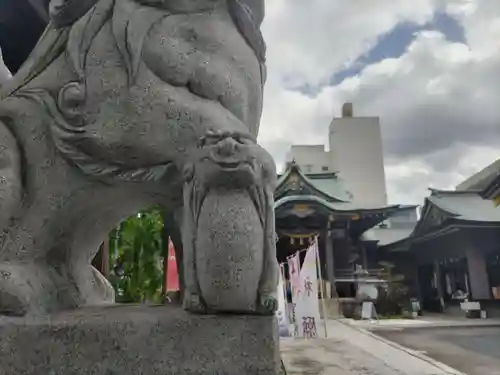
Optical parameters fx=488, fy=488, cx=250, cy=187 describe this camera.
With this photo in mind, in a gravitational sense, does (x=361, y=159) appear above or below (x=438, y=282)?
above

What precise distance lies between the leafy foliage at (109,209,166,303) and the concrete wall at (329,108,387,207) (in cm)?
2057

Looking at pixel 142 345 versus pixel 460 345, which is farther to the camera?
pixel 460 345

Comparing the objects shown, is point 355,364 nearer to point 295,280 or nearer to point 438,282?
point 295,280

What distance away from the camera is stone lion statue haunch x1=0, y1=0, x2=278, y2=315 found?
972 millimetres

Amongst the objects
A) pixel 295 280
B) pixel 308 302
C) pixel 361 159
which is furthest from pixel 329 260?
pixel 361 159

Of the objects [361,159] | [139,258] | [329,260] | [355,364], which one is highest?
[361,159]

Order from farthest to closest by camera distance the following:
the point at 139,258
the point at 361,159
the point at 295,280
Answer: the point at 361,159
the point at 295,280
the point at 139,258

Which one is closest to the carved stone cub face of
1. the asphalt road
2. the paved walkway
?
the paved walkway

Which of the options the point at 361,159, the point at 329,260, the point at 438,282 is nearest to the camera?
the point at 329,260

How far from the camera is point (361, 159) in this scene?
2559cm

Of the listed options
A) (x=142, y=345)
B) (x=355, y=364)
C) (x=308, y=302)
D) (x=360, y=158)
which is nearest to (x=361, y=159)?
(x=360, y=158)

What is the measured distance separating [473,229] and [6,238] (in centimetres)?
1480

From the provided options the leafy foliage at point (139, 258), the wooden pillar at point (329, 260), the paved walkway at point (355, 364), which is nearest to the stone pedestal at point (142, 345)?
the paved walkway at point (355, 364)

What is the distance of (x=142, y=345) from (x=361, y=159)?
25.4 metres
